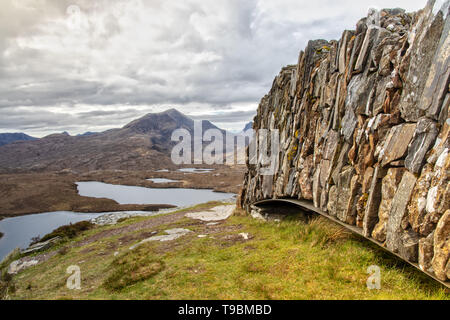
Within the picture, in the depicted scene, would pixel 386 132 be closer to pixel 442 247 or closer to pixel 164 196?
pixel 442 247

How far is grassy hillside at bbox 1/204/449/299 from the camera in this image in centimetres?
686

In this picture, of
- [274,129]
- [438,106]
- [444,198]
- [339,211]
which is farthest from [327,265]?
[274,129]

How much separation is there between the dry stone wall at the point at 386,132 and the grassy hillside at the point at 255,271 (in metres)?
1.13

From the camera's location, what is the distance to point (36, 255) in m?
21.2

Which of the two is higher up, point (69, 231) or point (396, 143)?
point (396, 143)

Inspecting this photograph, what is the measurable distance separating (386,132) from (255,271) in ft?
20.1

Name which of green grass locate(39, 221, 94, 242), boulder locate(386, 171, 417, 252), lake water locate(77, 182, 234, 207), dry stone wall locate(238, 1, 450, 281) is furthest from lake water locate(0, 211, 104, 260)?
boulder locate(386, 171, 417, 252)

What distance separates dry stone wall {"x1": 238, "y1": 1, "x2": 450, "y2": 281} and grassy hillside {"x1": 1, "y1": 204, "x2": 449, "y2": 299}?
1132mm

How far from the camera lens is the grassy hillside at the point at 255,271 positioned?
6859 millimetres

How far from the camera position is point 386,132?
7012 millimetres

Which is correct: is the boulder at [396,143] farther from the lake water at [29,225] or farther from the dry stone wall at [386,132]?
the lake water at [29,225]

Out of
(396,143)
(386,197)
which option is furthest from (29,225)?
(396,143)

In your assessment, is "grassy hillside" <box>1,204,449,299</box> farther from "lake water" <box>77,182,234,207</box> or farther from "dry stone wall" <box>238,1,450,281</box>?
"lake water" <box>77,182,234,207</box>

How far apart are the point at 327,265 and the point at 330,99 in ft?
20.6
